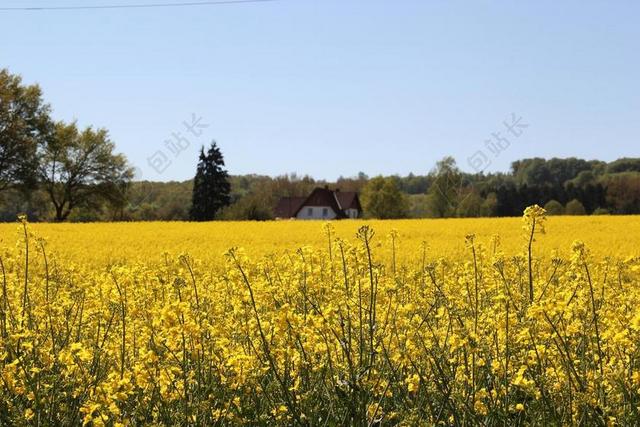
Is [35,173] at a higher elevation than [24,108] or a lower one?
lower

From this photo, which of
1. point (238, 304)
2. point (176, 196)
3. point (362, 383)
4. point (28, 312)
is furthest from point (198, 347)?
point (176, 196)

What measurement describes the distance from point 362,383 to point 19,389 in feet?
5.71

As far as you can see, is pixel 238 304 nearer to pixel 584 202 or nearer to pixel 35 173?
pixel 35 173

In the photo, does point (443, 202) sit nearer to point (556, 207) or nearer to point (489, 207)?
point (489, 207)

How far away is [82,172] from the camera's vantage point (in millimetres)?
59531

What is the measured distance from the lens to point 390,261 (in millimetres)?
16266

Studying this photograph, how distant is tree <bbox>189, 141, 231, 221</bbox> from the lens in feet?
232

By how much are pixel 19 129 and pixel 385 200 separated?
4754 cm

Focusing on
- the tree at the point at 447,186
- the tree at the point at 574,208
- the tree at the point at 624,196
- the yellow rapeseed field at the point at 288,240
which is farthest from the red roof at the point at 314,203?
the yellow rapeseed field at the point at 288,240

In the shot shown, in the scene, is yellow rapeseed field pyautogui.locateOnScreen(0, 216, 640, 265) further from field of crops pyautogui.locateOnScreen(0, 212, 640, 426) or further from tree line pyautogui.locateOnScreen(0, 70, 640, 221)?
tree line pyautogui.locateOnScreen(0, 70, 640, 221)

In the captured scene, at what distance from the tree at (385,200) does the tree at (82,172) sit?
34216mm

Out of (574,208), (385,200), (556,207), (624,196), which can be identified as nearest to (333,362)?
(574,208)

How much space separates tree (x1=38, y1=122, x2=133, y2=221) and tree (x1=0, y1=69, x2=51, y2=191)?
3.40m

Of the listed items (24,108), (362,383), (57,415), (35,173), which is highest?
(24,108)
